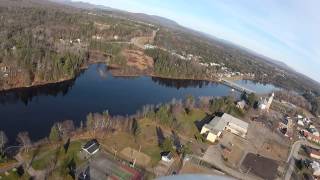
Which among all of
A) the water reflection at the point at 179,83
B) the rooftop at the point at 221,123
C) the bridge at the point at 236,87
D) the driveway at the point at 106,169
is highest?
the rooftop at the point at 221,123

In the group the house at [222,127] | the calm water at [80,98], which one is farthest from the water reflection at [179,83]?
the house at [222,127]

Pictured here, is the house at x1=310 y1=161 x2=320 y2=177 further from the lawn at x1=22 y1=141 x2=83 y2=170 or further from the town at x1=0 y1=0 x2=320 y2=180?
the lawn at x1=22 y1=141 x2=83 y2=170

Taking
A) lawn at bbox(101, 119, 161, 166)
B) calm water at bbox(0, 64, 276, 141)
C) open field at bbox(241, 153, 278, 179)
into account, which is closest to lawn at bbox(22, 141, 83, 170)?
lawn at bbox(101, 119, 161, 166)

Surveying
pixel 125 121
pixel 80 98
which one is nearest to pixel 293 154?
pixel 125 121

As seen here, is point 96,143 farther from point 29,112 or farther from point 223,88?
point 223,88

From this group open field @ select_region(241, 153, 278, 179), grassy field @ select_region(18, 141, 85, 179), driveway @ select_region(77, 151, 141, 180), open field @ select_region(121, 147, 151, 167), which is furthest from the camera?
open field @ select_region(241, 153, 278, 179)

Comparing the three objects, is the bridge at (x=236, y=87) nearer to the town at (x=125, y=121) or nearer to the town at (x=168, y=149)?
the town at (x=125, y=121)
